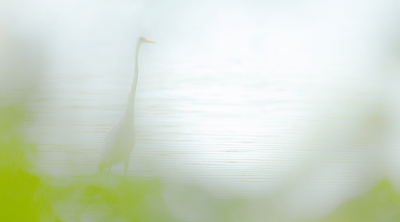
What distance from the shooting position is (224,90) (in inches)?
80.0

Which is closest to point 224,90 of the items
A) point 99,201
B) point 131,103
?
point 131,103

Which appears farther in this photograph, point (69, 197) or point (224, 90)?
point (224, 90)

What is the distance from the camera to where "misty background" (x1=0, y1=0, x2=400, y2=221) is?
1.71 meters

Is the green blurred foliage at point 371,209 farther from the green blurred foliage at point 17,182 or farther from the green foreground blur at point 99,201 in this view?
the green blurred foliage at point 17,182

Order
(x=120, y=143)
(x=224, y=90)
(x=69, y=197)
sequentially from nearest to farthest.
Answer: (x=69, y=197), (x=120, y=143), (x=224, y=90)

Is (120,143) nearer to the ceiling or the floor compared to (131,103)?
nearer to the floor

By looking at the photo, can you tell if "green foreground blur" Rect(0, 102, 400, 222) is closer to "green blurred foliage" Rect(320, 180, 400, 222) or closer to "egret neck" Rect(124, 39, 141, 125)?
"green blurred foliage" Rect(320, 180, 400, 222)

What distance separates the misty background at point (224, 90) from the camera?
1.71 meters

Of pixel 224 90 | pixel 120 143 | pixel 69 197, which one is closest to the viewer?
pixel 69 197

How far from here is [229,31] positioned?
6.86 ft

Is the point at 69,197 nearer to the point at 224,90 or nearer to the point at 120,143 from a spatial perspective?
the point at 120,143

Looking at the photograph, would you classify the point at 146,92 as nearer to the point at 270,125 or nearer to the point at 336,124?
the point at 270,125

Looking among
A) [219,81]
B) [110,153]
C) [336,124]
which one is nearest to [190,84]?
[219,81]

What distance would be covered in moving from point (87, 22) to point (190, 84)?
0.61m
